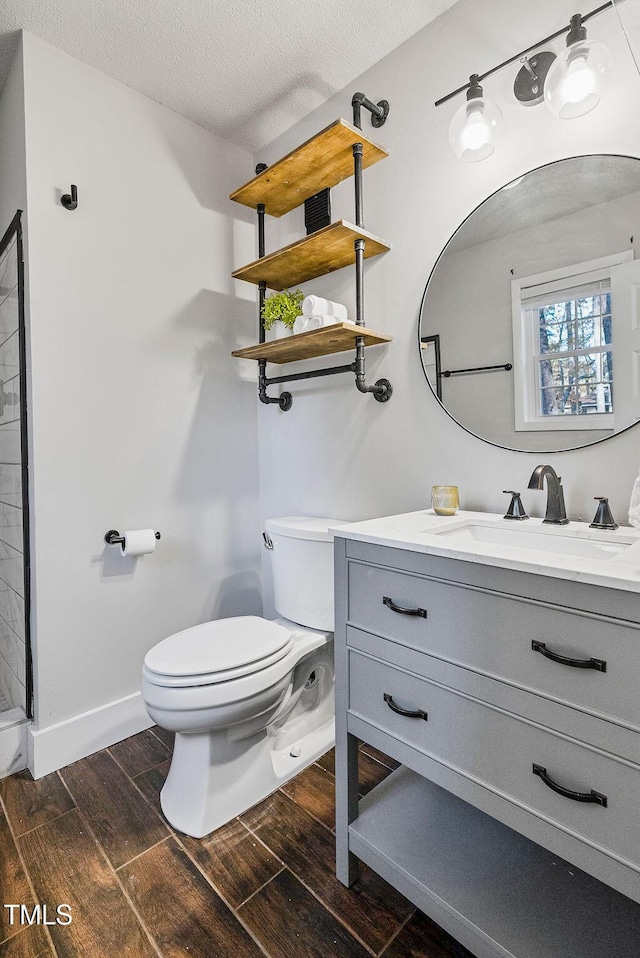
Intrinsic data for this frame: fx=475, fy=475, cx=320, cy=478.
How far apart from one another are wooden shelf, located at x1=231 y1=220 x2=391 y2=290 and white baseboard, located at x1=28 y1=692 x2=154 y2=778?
69.1 inches

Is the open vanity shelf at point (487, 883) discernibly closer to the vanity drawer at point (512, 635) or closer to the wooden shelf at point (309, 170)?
the vanity drawer at point (512, 635)

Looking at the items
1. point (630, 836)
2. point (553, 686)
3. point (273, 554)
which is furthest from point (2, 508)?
point (630, 836)

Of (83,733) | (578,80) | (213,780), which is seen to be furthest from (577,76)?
(83,733)

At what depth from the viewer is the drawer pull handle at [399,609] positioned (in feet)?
3.30

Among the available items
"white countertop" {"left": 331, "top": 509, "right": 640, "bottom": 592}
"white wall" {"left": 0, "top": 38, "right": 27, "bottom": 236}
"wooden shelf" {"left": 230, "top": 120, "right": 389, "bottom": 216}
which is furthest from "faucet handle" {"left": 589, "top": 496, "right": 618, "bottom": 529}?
"white wall" {"left": 0, "top": 38, "right": 27, "bottom": 236}

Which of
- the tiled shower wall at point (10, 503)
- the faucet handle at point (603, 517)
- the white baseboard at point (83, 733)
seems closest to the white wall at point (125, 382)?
the white baseboard at point (83, 733)

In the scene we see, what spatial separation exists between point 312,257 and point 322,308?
8.8 inches

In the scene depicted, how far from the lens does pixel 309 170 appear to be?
175 centimetres

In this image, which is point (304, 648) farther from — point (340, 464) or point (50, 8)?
point (50, 8)

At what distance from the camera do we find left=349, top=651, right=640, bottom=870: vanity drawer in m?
0.76

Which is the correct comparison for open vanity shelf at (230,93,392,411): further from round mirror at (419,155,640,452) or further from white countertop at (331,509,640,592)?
white countertop at (331,509,640,592)

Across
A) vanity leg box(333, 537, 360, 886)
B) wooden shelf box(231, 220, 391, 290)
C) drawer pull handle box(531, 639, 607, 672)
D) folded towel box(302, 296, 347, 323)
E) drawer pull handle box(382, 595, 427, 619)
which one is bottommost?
vanity leg box(333, 537, 360, 886)

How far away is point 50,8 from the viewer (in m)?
1.48

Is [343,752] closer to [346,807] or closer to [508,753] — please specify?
[346,807]
